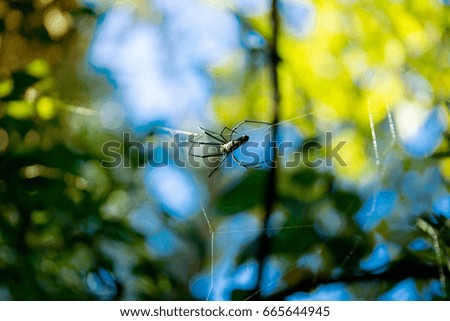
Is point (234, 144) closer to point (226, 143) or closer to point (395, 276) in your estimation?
point (226, 143)

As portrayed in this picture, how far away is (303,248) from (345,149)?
206mm

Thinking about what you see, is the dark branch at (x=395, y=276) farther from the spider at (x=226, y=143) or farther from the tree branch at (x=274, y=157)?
the spider at (x=226, y=143)

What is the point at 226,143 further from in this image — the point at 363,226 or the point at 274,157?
the point at 363,226

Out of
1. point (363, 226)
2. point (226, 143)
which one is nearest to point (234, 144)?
point (226, 143)

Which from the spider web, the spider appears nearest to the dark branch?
the spider web

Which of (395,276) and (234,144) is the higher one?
(234,144)

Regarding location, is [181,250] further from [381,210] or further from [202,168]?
[381,210]

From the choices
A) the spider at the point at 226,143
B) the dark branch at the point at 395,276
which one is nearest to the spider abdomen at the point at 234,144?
the spider at the point at 226,143

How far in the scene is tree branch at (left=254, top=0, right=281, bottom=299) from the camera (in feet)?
3.06

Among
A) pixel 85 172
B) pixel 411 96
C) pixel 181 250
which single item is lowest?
pixel 181 250

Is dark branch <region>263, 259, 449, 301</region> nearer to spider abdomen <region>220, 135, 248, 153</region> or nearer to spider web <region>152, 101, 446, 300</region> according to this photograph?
Result: spider web <region>152, 101, 446, 300</region>

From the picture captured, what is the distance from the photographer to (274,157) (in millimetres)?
967

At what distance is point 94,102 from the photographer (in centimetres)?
103

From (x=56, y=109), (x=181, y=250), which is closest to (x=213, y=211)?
(x=181, y=250)
